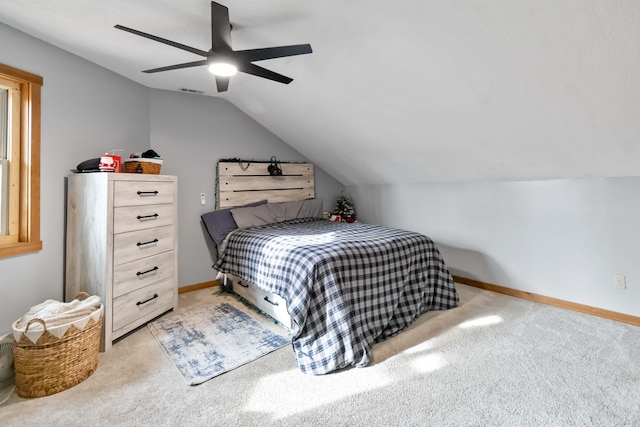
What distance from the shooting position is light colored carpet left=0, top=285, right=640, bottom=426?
5.06 ft

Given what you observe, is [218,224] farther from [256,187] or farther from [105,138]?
[105,138]

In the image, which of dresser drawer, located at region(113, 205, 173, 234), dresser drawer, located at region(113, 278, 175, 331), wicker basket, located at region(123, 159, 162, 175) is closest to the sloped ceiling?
wicker basket, located at region(123, 159, 162, 175)

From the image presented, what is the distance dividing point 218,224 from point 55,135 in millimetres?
1609

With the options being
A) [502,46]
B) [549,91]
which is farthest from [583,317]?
[502,46]

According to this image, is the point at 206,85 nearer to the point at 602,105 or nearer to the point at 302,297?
the point at 302,297

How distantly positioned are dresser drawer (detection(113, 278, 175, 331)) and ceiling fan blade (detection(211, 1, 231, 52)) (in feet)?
6.21

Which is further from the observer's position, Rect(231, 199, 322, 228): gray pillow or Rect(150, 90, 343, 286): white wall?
Rect(231, 199, 322, 228): gray pillow

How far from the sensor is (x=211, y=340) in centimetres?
235

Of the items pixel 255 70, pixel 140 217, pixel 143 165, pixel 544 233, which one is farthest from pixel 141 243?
pixel 544 233

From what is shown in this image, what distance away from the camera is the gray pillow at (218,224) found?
11.3 ft

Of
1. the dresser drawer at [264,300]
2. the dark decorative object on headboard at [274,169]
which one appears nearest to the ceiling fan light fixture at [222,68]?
the dresser drawer at [264,300]

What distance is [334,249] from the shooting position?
2.29 meters

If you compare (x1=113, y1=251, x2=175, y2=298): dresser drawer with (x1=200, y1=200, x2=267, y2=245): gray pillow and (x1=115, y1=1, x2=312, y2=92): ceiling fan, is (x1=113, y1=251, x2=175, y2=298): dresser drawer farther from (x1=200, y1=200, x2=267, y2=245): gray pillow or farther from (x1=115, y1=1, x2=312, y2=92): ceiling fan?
(x1=115, y1=1, x2=312, y2=92): ceiling fan

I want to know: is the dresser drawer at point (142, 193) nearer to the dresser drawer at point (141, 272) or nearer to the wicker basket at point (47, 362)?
the dresser drawer at point (141, 272)
